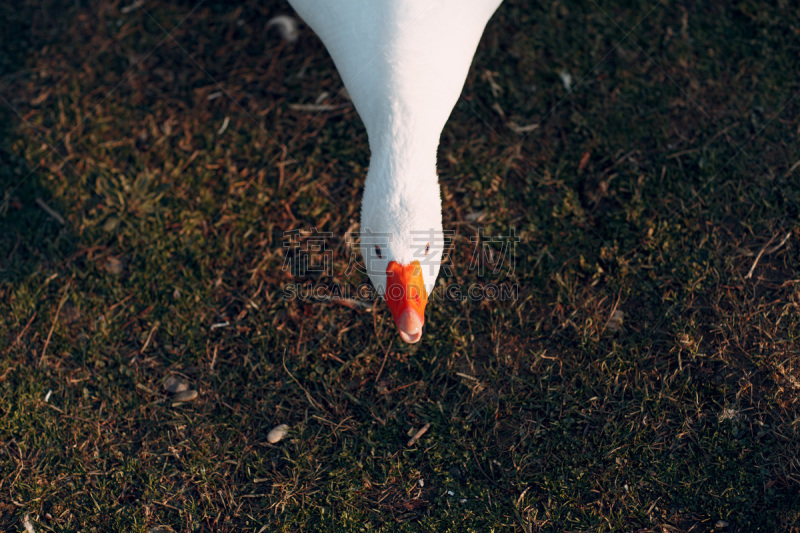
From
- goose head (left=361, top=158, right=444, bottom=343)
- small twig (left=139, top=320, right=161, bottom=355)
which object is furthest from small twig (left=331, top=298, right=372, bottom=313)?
small twig (left=139, top=320, right=161, bottom=355)

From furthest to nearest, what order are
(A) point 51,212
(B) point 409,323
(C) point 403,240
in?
1. (A) point 51,212
2. (B) point 409,323
3. (C) point 403,240

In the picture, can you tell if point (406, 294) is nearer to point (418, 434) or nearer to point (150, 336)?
point (418, 434)

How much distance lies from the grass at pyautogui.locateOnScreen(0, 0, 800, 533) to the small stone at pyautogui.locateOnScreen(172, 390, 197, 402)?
1.8 inches

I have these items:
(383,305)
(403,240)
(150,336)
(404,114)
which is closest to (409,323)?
(403,240)

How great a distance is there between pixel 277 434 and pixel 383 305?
3.50ft

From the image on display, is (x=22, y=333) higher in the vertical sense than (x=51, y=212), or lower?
lower

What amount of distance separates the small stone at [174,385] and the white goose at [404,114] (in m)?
1.54

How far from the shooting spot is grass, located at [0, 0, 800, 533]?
11.2 feet

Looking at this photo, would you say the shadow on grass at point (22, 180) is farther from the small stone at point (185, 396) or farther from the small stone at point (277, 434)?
the small stone at point (277, 434)

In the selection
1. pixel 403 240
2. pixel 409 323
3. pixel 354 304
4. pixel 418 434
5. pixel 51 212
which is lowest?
pixel 418 434

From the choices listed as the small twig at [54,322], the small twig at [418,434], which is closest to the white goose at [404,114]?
the small twig at [418,434]

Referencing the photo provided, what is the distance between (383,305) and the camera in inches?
152

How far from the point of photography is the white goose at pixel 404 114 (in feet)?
9.86

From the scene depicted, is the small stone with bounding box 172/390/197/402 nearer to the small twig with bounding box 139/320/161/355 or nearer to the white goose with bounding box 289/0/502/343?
the small twig with bounding box 139/320/161/355
